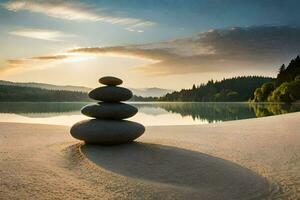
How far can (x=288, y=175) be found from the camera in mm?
8656

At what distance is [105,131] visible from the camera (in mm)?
10898

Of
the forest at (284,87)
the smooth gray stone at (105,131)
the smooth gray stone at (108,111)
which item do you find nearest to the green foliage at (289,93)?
the forest at (284,87)

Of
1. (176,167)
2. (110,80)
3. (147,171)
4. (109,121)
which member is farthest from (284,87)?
(147,171)

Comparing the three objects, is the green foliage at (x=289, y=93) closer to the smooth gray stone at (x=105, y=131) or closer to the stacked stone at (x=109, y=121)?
the stacked stone at (x=109, y=121)

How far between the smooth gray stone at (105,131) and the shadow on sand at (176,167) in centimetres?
26

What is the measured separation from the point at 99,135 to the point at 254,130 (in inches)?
374

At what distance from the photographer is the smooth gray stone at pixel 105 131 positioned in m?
10.9

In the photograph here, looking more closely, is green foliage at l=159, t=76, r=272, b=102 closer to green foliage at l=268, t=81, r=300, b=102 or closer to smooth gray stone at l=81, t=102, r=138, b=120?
green foliage at l=268, t=81, r=300, b=102

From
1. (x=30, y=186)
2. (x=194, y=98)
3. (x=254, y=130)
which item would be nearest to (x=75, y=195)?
(x=30, y=186)

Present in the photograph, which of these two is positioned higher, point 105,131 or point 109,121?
point 109,121

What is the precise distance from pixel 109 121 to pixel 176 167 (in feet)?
11.0

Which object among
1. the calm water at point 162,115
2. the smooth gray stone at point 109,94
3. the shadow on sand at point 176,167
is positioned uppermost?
the smooth gray stone at point 109,94

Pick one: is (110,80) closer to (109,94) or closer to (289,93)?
(109,94)

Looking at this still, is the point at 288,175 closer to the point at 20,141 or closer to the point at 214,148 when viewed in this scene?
the point at 214,148
